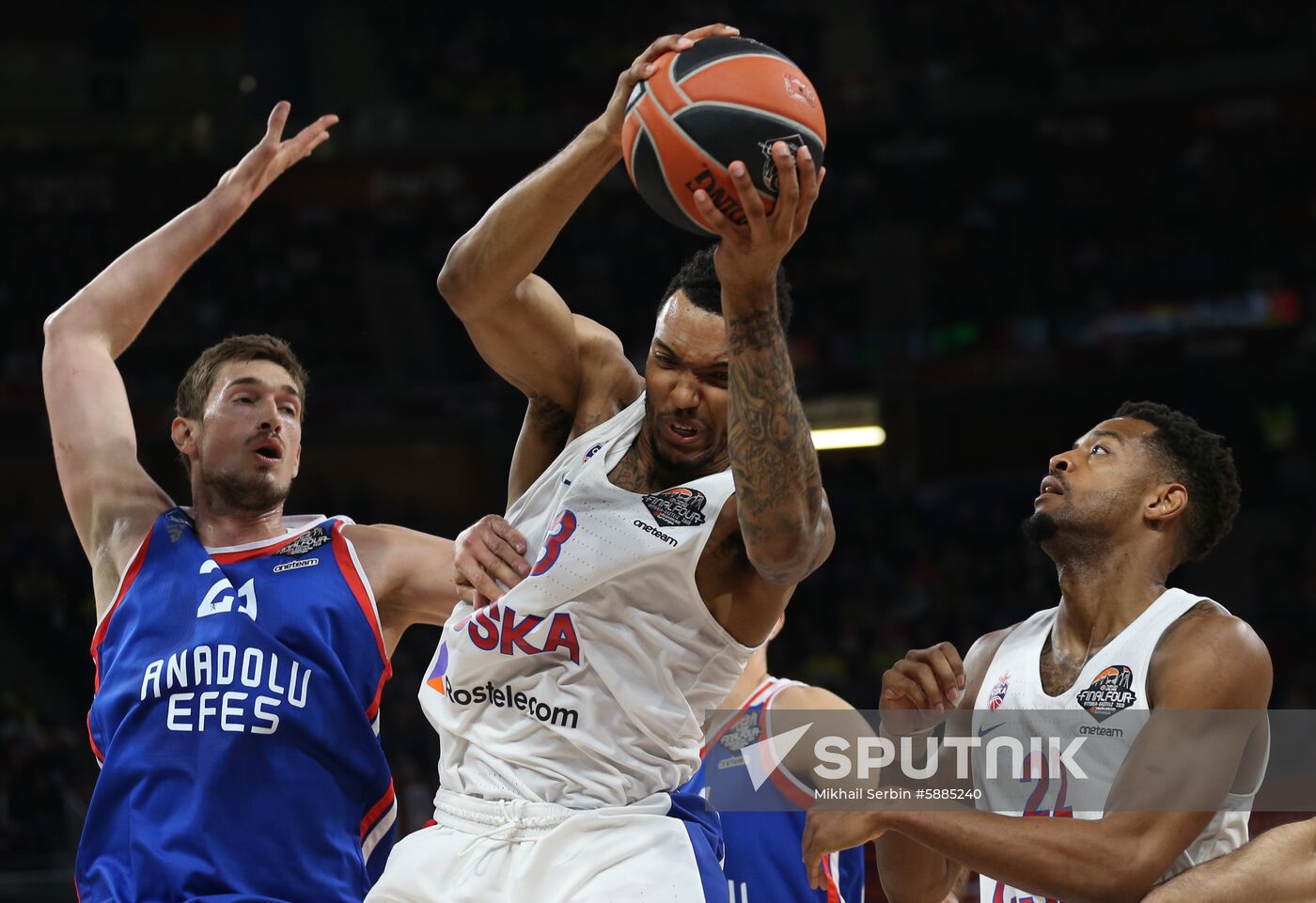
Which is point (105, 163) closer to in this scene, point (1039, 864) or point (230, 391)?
point (230, 391)

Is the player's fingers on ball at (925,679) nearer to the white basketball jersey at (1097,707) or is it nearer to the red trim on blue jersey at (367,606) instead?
the white basketball jersey at (1097,707)

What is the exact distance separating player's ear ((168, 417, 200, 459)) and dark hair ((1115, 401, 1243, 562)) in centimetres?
249

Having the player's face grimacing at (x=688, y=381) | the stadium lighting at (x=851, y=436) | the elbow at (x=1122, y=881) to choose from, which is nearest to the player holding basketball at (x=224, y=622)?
the player's face grimacing at (x=688, y=381)

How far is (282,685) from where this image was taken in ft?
11.5

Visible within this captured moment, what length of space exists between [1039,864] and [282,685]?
179 cm

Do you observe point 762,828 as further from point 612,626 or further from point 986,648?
point 612,626

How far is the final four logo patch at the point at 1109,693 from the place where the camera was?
3.41 metres

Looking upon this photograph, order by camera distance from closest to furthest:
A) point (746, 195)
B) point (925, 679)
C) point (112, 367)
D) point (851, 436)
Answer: point (746, 195) → point (925, 679) → point (112, 367) → point (851, 436)

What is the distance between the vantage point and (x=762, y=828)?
14.0ft

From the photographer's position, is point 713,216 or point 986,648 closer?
point 713,216

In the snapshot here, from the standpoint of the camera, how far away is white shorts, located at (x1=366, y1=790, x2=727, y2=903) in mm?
2840

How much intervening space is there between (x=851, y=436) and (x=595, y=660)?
13818 millimetres

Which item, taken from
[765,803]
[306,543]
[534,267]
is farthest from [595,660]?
[765,803]
